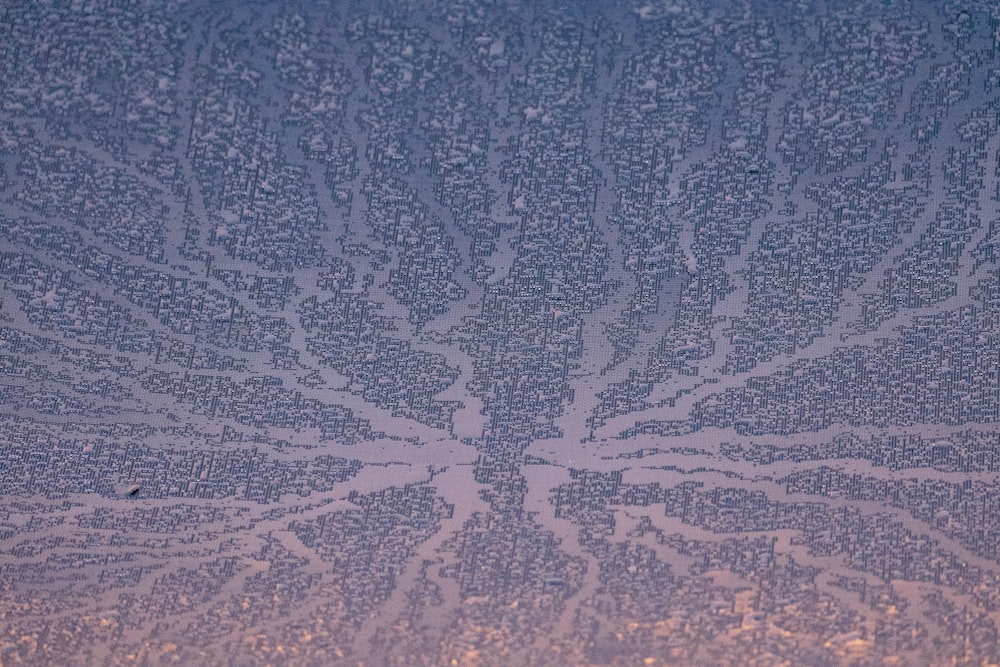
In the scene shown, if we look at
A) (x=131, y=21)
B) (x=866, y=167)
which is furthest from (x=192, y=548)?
(x=866, y=167)

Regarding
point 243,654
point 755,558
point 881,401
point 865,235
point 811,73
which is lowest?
point 243,654

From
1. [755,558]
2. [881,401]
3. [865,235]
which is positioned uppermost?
[865,235]

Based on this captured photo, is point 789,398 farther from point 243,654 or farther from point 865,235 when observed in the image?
point 243,654

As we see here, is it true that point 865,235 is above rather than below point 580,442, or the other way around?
above

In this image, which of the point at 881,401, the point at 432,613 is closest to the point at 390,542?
the point at 432,613

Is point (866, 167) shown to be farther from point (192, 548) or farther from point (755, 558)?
point (192, 548)

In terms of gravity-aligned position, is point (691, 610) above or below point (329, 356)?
below

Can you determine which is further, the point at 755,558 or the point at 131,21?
the point at 131,21

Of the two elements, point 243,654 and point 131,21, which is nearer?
point 243,654
